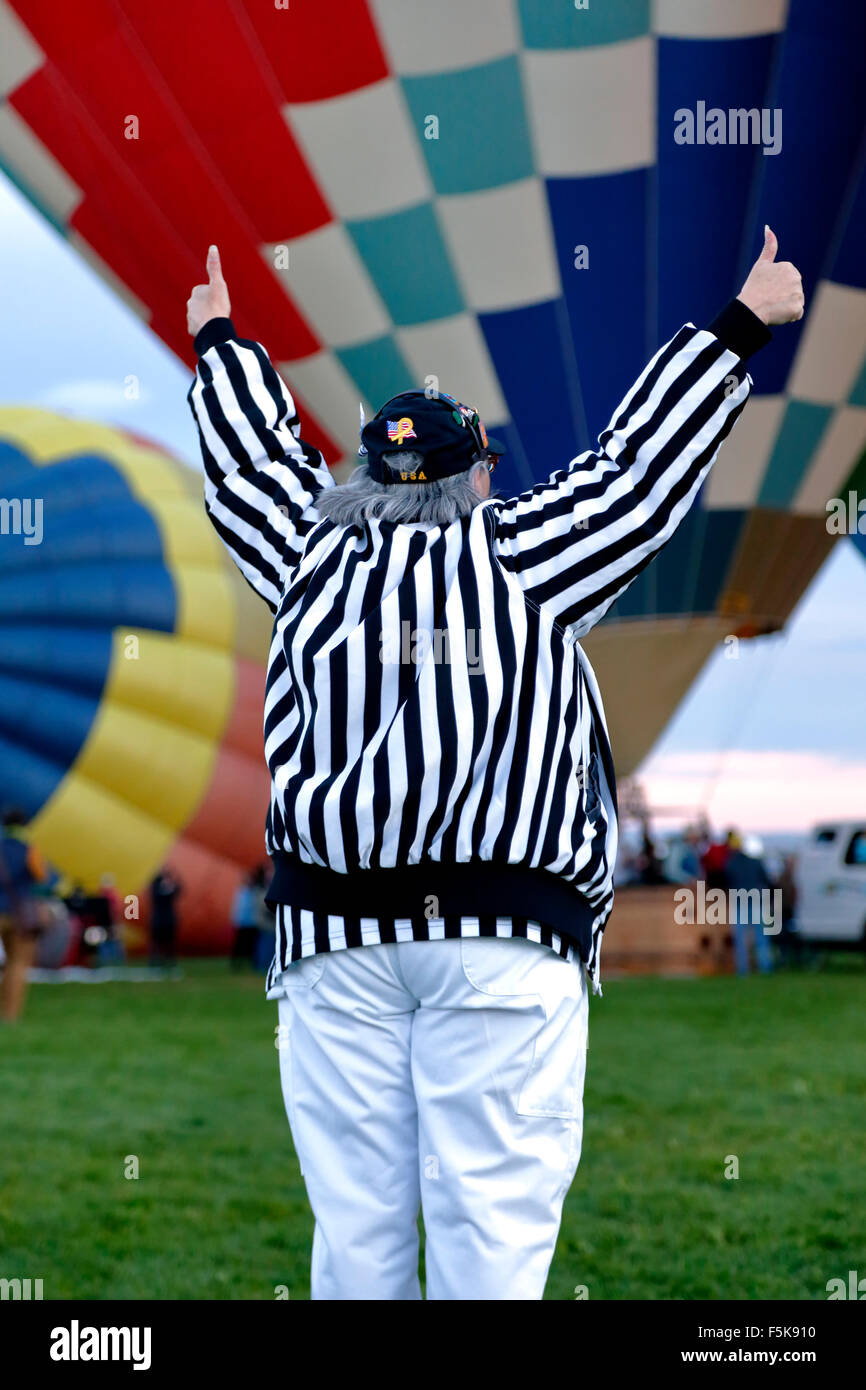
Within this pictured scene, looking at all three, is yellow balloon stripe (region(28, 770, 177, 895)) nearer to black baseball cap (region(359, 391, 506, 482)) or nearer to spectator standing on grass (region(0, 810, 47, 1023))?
spectator standing on grass (region(0, 810, 47, 1023))

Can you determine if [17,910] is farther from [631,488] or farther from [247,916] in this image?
[631,488]

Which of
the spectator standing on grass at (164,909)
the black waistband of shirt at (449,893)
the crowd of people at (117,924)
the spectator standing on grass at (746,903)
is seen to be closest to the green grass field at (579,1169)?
the black waistband of shirt at (449,893)

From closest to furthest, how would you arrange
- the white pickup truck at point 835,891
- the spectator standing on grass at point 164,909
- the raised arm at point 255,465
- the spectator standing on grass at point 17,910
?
the raised arm at point 255,465, the spectator standing on grass at point 17,910, the spectator standing on grass at point 164,909, the white pickup truck at point 835,891

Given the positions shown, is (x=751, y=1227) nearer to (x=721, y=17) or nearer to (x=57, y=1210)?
(x=57, y=1210)

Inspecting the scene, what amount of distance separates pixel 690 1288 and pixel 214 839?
12314 millimetres

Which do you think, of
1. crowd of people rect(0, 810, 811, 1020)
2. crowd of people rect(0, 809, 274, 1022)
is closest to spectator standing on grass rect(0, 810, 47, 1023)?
crowd of people rect(0, 810, 811, 1020)

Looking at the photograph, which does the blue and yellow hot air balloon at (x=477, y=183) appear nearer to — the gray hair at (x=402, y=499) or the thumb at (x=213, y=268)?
the thumb at (x=213, y=268)

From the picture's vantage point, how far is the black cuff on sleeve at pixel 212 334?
2.10 metres

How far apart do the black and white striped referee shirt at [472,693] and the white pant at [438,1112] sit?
54mm

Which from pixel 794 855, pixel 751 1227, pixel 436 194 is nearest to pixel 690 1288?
pixel 751 1227

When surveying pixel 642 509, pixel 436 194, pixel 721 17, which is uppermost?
pixel 721 17

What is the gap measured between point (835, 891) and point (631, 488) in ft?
44.4

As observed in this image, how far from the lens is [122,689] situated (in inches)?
587

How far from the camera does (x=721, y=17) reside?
7312mm
